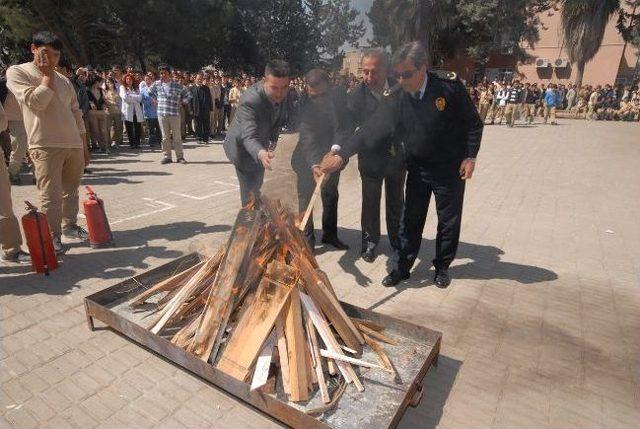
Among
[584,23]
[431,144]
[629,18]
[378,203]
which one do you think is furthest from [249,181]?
[629,18]

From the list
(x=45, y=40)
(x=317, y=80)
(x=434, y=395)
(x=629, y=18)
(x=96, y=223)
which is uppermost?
(x=629, y=18)

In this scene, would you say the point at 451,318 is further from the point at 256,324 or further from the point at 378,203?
the point at 256,324

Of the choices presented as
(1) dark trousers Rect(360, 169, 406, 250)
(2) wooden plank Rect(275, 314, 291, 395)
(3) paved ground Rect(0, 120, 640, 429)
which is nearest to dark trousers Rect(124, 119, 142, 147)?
(3) paved ground Rect(0, 120, 640, 429)

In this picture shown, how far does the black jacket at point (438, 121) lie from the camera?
12.6ft

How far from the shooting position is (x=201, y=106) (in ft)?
44.2

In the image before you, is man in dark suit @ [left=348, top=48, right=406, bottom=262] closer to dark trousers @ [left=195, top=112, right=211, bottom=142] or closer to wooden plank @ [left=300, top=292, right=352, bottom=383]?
wooden plank @ [left=300, top=292, right=352, bottom=383]

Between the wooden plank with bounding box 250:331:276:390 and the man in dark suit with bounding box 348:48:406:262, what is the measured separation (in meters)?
2.38

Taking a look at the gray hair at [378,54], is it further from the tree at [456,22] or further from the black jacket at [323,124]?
the tree at [456,22]

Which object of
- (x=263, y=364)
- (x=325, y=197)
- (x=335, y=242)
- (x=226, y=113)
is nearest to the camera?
(x=263, y=364)

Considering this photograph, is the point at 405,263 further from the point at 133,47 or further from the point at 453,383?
the point at 133,47

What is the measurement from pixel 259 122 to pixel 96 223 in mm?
2444

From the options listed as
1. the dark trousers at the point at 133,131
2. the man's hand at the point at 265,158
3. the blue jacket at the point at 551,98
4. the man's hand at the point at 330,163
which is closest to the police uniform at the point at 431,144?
the man's hand at the point at 330,163

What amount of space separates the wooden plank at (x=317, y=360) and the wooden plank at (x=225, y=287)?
580mm

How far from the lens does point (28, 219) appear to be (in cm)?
421
